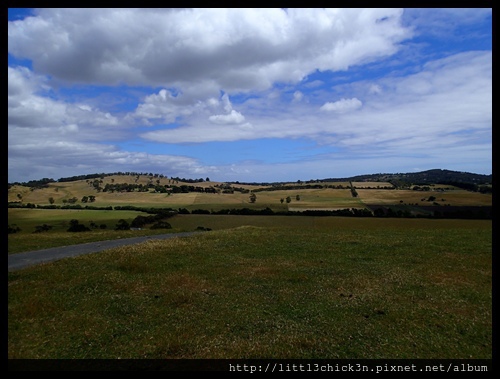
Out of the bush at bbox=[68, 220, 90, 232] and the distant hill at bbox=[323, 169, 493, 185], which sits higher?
the distant hill at bbox=[323, 169, 493, 185]

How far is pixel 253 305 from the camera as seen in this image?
1220cm

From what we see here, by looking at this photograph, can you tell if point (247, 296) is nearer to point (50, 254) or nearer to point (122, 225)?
point (50, 254)

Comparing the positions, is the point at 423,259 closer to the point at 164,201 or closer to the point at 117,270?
the point at 117,270

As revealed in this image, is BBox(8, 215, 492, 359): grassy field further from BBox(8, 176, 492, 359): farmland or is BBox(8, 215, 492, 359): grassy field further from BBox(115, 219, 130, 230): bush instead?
BBox(115, 219, 130, 230): bush

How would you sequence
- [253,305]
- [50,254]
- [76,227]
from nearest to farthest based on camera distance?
[253,305] → [50,254] → [76,227]

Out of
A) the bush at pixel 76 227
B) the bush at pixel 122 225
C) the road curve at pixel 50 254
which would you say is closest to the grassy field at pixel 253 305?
the road curve at pixel 50 254

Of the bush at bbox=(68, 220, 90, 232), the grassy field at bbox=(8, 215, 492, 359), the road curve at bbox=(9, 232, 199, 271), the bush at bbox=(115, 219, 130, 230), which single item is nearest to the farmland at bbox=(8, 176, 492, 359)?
the grassy field at bbox=(8, 215, 492, 359)

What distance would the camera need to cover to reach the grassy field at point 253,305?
350 inches

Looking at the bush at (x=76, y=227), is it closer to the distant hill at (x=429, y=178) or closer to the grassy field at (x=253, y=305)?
the grassy field at (x=253, y=305)

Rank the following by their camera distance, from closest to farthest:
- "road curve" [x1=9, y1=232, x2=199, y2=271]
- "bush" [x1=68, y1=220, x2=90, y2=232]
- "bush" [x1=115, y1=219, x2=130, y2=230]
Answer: "road curve" [x1=9, y1=232, x2=199, y2=271] → "bush" [x1=68, y1=220, x2=90, y2=232] → "bush" [x1=115, y1=219, x2=130, y2=230]

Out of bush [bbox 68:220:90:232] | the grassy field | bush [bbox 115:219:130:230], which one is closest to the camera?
the grassy field

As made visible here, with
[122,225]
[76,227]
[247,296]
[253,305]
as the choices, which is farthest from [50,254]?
[253,305]

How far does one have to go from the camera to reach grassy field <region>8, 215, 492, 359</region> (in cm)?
889

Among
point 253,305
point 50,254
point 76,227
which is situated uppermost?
point 76,227
